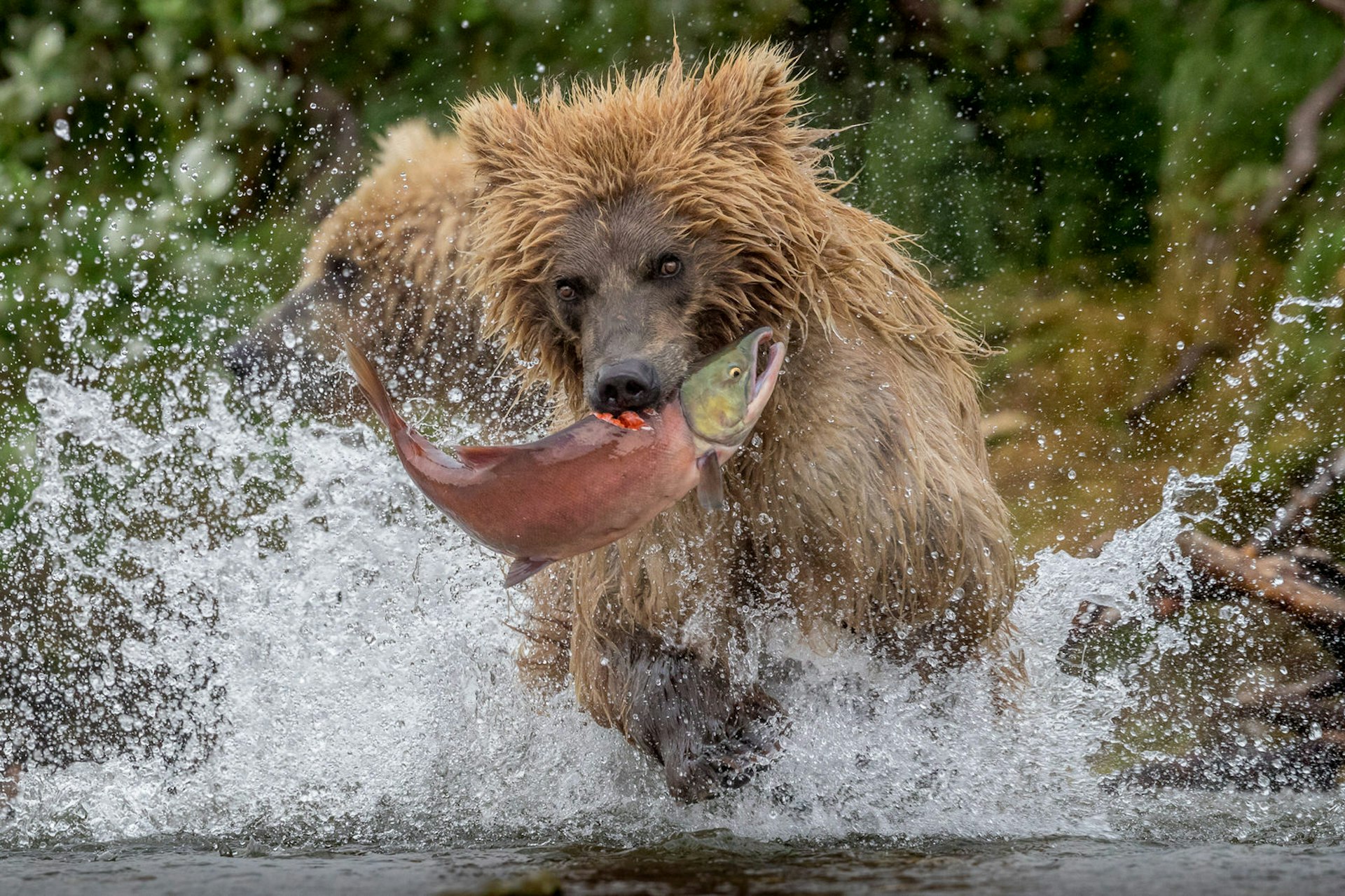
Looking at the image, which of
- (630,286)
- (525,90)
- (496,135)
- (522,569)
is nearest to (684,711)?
(522,569)

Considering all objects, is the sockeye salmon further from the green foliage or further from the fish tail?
the green foliage

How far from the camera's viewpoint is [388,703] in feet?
15.9

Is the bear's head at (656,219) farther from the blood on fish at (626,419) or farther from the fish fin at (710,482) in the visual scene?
the fish fin at (710,482)

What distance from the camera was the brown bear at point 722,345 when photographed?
3783mm

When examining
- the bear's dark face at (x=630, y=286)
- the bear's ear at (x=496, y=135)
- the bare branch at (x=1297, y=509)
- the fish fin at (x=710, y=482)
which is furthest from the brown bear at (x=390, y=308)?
the bare branch at (x=1297, y=509)

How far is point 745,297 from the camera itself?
381 cm

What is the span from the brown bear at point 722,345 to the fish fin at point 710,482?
1.07ft

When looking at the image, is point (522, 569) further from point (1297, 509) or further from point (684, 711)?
point (1297, 509)

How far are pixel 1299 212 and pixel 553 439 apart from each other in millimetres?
4723

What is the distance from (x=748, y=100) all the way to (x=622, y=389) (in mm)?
1002

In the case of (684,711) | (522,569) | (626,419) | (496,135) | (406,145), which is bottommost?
(684,711)

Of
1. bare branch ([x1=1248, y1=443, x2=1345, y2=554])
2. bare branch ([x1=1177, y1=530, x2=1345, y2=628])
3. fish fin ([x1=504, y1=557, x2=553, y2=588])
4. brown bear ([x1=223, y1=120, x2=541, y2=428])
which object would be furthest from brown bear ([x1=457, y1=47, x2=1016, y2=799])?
bare branch ([x1=1248, y1=443, x2=1345, y2=554])

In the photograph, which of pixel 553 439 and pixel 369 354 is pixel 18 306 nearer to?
pixel 369 354

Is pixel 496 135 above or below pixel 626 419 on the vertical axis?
above
